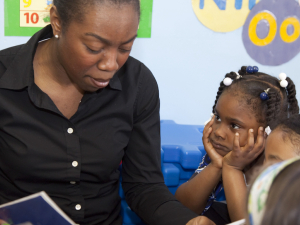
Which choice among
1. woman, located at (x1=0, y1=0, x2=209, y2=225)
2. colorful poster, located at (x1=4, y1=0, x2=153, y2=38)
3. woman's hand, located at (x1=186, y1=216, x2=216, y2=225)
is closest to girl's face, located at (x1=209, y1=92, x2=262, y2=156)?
woman, located at (x1=0, y1=0, x2=209, y2=225)

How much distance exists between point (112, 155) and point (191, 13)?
119 centimetres

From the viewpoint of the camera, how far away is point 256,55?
2.00 meters

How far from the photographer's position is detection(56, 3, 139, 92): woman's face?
76cm

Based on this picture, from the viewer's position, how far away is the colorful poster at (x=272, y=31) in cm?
194

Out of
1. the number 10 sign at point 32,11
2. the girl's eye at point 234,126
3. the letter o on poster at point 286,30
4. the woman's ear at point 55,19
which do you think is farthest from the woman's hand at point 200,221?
the letter o on poster at point 286,30

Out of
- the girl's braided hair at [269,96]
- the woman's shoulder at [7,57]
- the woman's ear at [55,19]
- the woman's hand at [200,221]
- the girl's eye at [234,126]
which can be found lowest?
the woman's hand at [200,221]

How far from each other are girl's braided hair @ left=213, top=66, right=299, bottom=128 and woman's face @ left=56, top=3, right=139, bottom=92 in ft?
1.92

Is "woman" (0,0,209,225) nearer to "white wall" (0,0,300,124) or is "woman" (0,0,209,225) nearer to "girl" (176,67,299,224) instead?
"girl" (176,67,299,224)

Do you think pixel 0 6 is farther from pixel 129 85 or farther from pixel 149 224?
pixel 149 224

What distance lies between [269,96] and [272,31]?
35.3 inches

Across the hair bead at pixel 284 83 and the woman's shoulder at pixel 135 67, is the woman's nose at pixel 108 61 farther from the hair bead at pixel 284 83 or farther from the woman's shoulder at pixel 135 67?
the hair bead at pixel 284 83

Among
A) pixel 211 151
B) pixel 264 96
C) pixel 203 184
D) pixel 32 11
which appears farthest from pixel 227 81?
pixel 32 11

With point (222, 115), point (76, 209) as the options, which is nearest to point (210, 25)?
point (222, 115)

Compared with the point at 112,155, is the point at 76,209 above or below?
below
